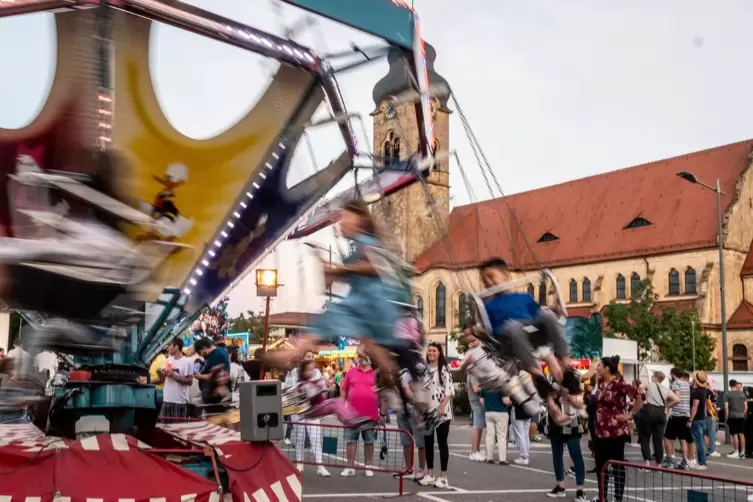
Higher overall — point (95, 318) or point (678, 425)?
point (95, 318)

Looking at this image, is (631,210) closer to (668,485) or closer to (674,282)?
(674,282)

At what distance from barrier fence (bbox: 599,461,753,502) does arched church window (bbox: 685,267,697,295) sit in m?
43.5

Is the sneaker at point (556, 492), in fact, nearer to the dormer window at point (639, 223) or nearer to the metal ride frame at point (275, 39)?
the metal ride frame at point (275, 39)

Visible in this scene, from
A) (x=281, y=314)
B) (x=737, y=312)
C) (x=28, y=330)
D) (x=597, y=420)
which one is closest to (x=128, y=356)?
(x=28, y=330)

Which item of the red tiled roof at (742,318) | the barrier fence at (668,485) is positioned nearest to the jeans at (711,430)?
the barrier fence at (668,485)

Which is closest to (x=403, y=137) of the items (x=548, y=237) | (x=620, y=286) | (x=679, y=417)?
(x=679, y=417)

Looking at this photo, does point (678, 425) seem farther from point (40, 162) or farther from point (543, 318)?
point (40, 162)

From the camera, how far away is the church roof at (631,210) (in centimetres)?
4925

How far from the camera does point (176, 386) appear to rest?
1135cm

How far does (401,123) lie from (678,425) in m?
9.32

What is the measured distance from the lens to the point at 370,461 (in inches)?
421

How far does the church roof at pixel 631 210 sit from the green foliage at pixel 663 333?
7.26 m

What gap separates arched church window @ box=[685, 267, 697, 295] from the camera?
48.5 metres

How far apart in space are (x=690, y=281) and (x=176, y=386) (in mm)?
43383
